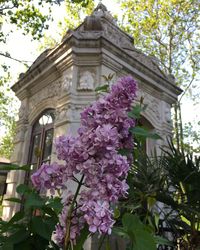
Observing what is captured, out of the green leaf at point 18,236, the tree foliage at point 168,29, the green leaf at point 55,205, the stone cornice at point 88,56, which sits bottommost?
the green leaf at point 18,236

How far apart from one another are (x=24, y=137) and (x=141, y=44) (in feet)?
37.5

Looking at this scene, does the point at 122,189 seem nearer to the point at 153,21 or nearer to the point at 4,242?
the point at 4,242

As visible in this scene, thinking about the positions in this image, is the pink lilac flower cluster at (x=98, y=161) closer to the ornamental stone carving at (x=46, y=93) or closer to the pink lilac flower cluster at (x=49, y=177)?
the pink lilac flower cluster at (x=49, y=177)

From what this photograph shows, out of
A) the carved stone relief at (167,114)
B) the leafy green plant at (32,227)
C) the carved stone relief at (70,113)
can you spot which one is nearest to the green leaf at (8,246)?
the leafy green plant at (32,227)

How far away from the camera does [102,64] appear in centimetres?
501

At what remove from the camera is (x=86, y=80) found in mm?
4953

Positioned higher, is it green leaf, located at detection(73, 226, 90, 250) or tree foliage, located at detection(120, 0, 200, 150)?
tree foliage, located at detection(120, 0, 200, 150)

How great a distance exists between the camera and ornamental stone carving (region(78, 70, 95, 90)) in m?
4.90

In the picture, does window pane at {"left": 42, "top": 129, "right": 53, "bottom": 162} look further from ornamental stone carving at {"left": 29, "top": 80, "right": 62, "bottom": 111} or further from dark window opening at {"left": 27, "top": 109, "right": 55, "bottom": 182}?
ornamental stone carving at {"left": 29, "top": 80, "right": 62, "bottom": 111}

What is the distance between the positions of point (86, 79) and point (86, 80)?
0.07 feet

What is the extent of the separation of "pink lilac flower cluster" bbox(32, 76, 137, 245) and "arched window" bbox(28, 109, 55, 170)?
404 centimetres

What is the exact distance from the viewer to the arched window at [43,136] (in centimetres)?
541

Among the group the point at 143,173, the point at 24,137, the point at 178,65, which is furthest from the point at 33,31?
the point at 178,65

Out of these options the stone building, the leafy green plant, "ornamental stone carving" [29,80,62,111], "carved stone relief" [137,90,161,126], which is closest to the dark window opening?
the stone building
